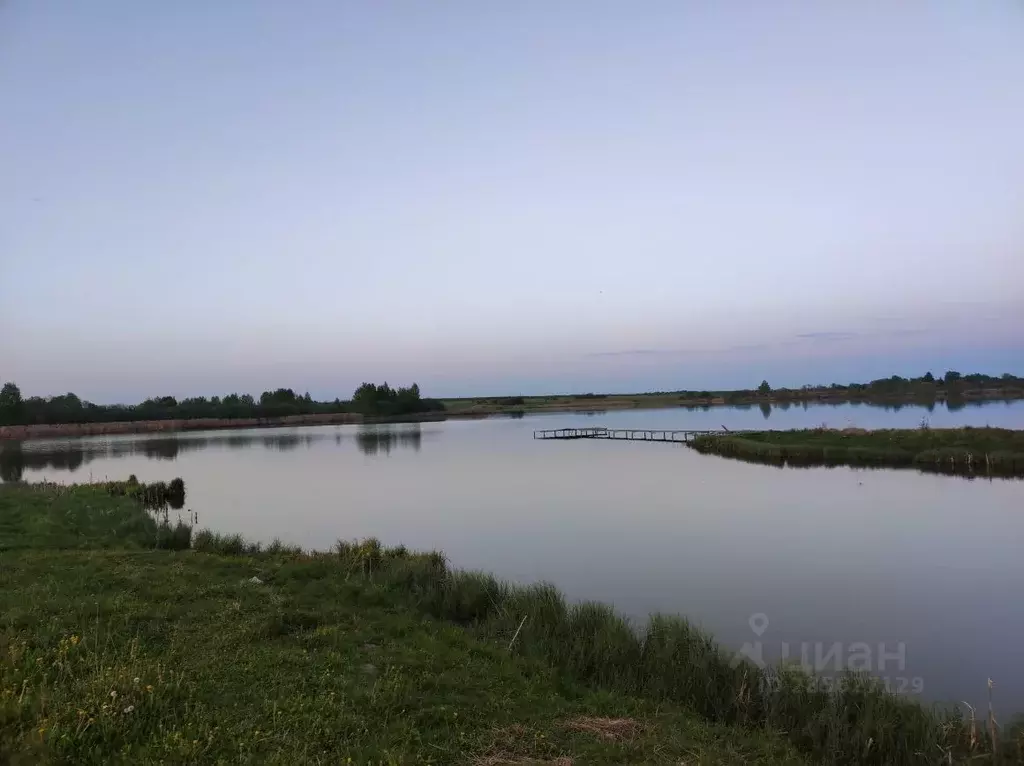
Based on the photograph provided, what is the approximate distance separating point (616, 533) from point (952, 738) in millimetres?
12157

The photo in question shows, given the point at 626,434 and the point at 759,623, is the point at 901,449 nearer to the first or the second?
the point at 759,623

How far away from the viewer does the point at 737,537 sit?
17.3 m

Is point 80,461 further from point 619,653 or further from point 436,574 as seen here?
point 619,653

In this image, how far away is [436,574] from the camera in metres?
11.5

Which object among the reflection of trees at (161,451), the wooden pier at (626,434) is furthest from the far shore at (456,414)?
the wooden pier at (626,434)

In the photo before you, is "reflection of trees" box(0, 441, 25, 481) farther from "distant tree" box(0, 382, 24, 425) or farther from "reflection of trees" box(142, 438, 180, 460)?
"distant tree" box(0, 382, 24, 425)

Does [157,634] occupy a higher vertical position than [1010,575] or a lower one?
higher

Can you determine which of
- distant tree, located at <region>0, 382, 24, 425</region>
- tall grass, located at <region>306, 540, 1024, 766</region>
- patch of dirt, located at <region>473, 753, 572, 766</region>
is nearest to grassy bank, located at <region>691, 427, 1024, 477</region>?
tall grass, located at <region>306, 540, 1024, 766</region>

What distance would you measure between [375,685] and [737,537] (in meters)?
14.3

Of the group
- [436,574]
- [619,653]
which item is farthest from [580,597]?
[619,653]

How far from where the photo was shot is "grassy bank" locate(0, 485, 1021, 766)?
14.7 feet

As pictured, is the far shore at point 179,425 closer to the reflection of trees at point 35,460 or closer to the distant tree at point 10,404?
the distant tree at point 10,404

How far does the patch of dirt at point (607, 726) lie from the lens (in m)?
4.98

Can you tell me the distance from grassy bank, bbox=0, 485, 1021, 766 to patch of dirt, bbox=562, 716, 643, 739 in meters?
0.03
